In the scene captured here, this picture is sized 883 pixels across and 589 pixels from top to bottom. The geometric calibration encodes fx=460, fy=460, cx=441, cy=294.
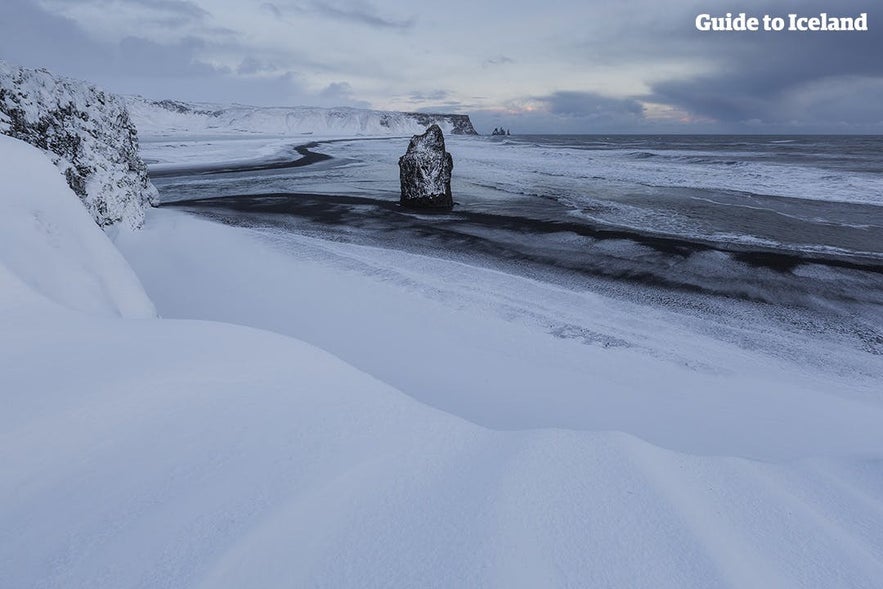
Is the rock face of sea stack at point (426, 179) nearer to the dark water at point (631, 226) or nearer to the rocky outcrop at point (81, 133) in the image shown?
the dark water at point (631, 226)

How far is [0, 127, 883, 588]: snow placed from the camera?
5.02 feet

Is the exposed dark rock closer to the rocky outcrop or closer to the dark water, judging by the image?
the dark water

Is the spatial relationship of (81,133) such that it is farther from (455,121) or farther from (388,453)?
(455,121)

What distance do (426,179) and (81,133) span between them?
25.1 ft

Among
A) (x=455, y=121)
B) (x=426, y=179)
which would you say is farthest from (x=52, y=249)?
(x=455, y=121)

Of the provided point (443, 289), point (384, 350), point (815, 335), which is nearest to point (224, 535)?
point (384, 350)

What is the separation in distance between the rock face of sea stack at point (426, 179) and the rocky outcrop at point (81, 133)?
6.49 metres

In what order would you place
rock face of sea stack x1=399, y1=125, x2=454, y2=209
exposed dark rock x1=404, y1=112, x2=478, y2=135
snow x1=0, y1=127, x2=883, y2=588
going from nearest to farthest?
snow x1=0, y1=127, x2=883, y2=588 < rock face of sea stack x1=399, y1=125, x2=454, y2=209 < exposed dark rock x1=404, y1=112, x2=478, y2=135

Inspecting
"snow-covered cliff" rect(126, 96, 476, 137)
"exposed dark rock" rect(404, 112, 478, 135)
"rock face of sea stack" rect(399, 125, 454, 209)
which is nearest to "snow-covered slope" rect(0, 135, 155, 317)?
"rock face of sea stack" rect(399, 125, 454, 209)

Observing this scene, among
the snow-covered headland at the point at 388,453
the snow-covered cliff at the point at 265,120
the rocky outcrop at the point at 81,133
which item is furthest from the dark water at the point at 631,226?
the snow-covered cliff at the point at 265,120

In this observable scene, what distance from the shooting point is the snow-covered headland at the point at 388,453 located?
5.03 ft

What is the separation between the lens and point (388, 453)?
2162 millimetres

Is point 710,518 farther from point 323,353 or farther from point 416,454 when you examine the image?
point 323,353

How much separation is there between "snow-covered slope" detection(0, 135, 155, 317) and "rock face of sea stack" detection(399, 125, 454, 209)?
366 inches
